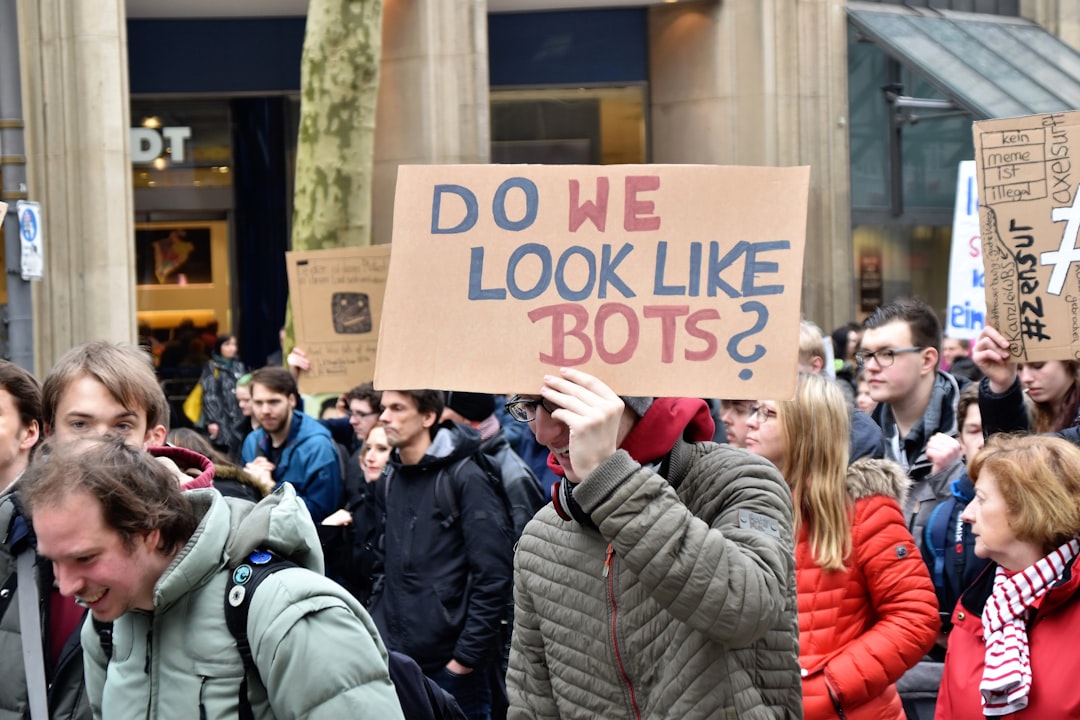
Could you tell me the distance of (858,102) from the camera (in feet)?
62.7

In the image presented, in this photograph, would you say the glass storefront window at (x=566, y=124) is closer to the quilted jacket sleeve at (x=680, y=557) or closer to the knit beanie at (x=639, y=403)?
the knit beanie at (x=639, y=403)

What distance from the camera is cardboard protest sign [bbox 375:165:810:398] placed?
3029mm

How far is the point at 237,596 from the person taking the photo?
2.78 m

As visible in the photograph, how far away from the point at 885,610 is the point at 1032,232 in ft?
4.89

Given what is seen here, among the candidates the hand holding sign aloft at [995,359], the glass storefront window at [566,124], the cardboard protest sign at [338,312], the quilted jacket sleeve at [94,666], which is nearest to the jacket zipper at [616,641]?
the quilted jacket sleeve at [94,666]

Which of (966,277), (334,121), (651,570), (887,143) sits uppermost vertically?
(887,143)

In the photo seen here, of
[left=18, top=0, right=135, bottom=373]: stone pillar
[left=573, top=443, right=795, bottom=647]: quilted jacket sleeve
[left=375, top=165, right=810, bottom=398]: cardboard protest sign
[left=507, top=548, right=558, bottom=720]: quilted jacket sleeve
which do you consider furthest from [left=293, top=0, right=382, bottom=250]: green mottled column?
[left=573, top=443, right=795, bottom=647]: quilted jacket sleeve

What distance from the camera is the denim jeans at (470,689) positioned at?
621 cm

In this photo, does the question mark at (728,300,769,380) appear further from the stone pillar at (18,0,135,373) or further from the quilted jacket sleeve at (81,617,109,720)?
the stone pillar at (18,0,135,373)

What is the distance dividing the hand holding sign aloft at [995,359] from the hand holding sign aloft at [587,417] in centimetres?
256

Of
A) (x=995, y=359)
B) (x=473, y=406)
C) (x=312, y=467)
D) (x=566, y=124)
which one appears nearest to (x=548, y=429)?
(x=995, y=359)

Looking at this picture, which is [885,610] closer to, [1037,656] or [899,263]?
[1037,656]

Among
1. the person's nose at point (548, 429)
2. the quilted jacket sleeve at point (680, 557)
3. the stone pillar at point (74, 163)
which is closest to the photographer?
the quilted jacket sleeve at point (680, 557)

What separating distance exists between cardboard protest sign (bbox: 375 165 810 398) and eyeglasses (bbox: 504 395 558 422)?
0.11 feet
